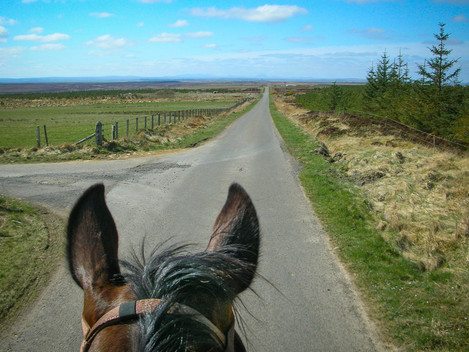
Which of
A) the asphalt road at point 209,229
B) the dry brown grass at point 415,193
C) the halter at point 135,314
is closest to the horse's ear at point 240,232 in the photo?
the halter at point 135,314

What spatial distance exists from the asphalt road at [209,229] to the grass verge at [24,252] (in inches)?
9.5

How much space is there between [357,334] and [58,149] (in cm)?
1503

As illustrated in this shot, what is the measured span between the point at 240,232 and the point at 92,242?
0.75 metres

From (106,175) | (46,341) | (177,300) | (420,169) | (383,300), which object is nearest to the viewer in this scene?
(177,300)

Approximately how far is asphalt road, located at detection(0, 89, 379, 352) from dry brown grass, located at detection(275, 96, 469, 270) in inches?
59.8

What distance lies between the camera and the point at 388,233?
710cm

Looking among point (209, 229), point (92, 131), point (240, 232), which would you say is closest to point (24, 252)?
point (209, 229)

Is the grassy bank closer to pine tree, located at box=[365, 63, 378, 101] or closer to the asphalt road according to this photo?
the asphalt road

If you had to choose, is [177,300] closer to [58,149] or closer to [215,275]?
[215,275]

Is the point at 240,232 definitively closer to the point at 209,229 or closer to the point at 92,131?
the point at 209,229

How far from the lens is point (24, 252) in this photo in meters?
6.08

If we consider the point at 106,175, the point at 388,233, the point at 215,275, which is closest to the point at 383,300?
the point at 388,233

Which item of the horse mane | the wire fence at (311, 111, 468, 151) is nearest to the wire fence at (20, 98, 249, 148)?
the wire fence at (311, 111, 468, 151)

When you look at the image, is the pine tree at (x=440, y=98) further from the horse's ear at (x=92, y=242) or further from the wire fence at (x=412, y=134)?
the horse's ear at (x=92, y=242)
